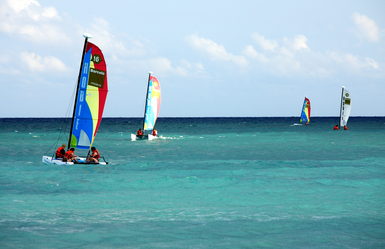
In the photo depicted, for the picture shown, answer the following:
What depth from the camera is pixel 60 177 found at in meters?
20.4

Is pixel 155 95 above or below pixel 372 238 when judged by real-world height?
above

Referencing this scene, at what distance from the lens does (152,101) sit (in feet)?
155

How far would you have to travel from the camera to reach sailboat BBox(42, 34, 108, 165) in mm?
22922

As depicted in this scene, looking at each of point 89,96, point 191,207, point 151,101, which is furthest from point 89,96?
point 151,101

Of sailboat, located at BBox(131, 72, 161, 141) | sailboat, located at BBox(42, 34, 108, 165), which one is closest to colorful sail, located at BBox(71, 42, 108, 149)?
sailboat, located at BBox(42, 34, 108, 165)

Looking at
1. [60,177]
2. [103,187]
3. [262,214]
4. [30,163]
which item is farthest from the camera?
[30,163]

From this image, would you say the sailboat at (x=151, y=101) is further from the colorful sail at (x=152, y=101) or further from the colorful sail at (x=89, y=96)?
the colorful sail at (x=89, y=96)

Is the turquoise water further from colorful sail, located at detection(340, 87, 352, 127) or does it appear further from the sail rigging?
colorful sail, located at detection(340, 87, 352, 127)

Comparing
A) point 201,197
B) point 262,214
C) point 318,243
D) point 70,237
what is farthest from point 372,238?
point 70,237

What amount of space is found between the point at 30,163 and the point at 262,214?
19361 millimetres

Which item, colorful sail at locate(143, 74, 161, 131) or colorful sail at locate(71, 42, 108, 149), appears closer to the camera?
colorful sail at locate(71, 42, 108, 149)

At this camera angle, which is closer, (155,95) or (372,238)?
(372,238)

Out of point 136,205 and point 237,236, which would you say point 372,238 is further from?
point 136,205

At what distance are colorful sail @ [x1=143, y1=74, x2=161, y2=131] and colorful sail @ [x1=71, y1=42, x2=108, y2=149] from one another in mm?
22633
